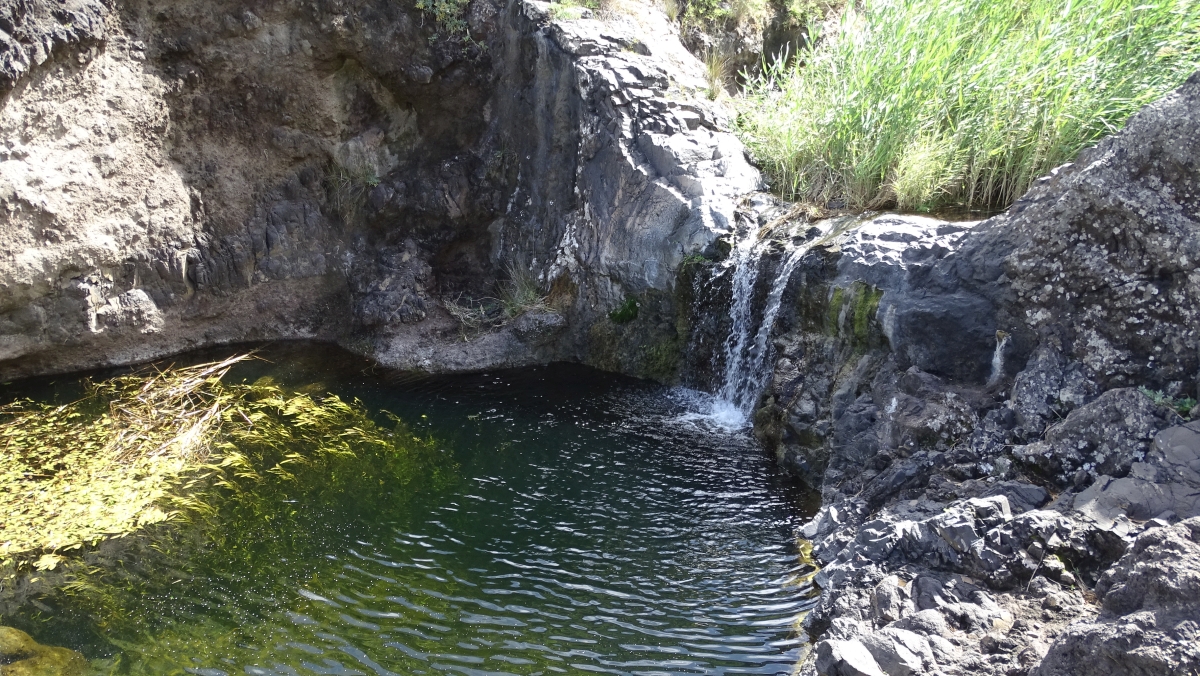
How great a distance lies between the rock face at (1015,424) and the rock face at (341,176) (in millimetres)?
2068

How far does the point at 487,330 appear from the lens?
8547 millimetres

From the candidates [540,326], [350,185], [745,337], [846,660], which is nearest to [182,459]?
[540,326]

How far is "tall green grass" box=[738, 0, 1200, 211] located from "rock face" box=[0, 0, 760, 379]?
966mm

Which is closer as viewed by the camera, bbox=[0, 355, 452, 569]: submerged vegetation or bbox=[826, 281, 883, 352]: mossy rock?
bbox=[0, 355, 452, 569]: submerged vegetation

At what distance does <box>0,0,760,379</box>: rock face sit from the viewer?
288 inches

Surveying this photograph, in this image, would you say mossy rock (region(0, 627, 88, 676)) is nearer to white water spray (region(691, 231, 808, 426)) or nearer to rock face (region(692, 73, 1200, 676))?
rock face (region(692, 73, 1200, 676))

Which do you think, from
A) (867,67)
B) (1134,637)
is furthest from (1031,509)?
(867,67)

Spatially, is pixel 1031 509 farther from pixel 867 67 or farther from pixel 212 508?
pixel 212 508

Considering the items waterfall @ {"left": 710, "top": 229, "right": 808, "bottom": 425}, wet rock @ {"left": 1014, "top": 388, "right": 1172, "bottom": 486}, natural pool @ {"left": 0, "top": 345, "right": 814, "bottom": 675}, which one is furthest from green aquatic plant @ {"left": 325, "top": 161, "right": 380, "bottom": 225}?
wet rock @ {"left": 1014, "top": 388, "right": 1172, "bottom": 486}

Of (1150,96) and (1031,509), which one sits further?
(1150,96)

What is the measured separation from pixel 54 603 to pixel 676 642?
11.3ft

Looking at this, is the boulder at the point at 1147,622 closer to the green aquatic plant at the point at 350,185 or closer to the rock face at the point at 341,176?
the rock face at the point at 341,176

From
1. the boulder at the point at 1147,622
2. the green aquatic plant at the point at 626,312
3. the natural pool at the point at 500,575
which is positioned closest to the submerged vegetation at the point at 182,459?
the natural pool at the point at 500,575

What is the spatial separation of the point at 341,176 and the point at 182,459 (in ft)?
13.2
